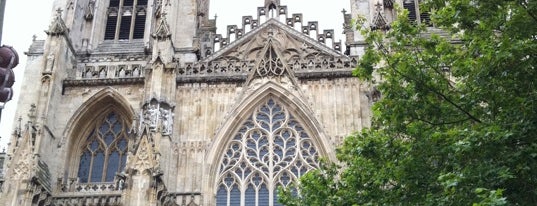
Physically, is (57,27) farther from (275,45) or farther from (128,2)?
(275,45)

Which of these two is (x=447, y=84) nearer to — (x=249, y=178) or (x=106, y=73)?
(x=249, y=178)

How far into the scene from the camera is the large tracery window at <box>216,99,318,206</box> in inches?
808

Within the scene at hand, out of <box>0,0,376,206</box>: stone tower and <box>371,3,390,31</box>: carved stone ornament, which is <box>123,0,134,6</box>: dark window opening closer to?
<box>0,0,376,206</box>: stone tower

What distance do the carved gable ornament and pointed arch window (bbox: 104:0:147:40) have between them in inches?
183

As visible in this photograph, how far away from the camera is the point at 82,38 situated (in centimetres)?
2595

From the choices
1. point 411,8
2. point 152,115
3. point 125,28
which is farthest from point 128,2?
point 411,8

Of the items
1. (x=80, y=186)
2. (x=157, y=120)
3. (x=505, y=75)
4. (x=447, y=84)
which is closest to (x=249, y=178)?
(x=157, y=120)

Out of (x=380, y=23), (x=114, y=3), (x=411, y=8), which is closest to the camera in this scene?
(x=380, y=23)

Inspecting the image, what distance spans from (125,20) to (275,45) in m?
7.35

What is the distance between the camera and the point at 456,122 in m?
11.7

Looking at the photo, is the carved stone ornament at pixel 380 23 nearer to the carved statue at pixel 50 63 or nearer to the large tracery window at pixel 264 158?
the large tracery window at pixel 264 158

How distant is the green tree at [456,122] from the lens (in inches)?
408

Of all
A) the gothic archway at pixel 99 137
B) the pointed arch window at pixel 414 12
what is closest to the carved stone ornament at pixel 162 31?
the gothic archway at pixel 99 137

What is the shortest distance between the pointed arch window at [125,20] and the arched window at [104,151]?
469 cm
